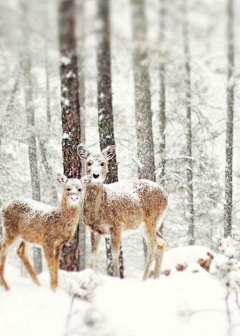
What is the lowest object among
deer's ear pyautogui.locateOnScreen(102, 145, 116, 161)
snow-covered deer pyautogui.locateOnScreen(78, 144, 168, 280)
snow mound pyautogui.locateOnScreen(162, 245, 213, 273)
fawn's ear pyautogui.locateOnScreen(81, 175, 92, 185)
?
snow mound pyautogui.locateOnScreen(162, 245, 213, 273)

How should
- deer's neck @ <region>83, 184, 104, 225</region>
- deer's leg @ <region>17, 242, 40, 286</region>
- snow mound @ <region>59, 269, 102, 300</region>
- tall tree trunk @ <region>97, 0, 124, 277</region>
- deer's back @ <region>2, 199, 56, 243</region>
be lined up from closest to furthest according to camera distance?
snow mound @ <region>59, 269, 102, 300</region>, deer's back @ <region>2, 199, 56, 243</region>, deer's leg @ <region>17, 242, 40, 286</region>, deer's neck @ <region>83, 184, 104, 225</region>, tall tree trunk @ <region>97, 0, 124, 277</region>

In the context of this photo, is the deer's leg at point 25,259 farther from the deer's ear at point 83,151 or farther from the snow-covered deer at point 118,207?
the deer's ear at point 83,151

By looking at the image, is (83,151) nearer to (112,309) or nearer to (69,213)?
(69,213)

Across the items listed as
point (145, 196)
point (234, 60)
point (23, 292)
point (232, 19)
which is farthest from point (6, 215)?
Answer: point (234, 60)

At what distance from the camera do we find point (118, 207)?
6996 mm

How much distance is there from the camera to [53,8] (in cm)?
684

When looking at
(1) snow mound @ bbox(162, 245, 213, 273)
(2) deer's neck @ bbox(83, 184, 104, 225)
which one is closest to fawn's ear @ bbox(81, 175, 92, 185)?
(2) deer's neck @ bbox(83, 184, 104, 225)

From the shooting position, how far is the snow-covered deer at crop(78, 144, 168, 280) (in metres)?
6.73

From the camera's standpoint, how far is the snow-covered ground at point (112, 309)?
5.80 metres

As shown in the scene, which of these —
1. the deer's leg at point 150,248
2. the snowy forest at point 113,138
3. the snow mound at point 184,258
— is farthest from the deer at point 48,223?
the snow mound at point 184,258

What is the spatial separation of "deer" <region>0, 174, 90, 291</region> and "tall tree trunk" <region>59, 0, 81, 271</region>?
0.72m

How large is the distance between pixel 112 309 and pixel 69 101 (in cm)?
342

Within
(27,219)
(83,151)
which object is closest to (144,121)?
(83,151)

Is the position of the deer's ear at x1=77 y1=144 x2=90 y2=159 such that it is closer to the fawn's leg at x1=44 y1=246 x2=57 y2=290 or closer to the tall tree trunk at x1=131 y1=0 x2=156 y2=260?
the fawn's leg at x1=44 y1=246 x2=57 y2=290
